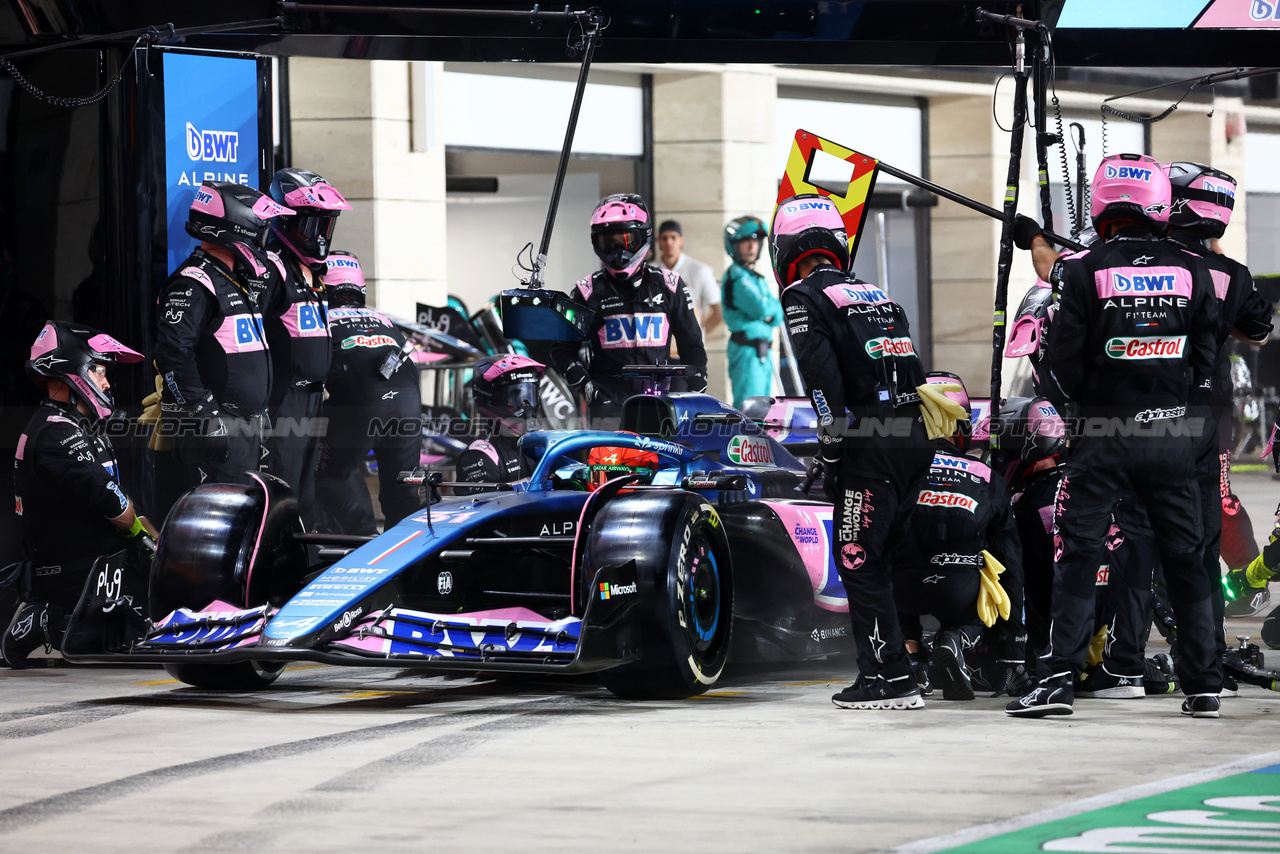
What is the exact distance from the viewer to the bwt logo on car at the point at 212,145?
1019 centimetres

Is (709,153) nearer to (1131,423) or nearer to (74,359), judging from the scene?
(74,359)

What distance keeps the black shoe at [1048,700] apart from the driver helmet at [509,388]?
14.2 ft

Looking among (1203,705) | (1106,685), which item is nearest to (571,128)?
(1106,685)

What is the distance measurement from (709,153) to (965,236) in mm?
4186

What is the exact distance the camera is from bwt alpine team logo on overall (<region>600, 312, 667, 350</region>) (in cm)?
1084

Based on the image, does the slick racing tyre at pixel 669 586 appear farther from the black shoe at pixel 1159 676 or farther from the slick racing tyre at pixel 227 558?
the black shoe at pixel 1159 676

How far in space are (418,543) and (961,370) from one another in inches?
601

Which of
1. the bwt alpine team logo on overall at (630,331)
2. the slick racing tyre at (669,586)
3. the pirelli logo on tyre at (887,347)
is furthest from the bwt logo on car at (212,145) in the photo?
the pirelli logo on tyre at (887,347)

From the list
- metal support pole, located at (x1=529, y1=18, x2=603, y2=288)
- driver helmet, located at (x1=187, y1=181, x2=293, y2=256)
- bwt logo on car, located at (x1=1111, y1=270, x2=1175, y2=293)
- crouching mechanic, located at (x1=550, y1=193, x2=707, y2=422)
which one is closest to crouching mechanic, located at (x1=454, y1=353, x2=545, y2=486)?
crouching mechanic, located at (x1=550, y1=193, x2=707, y2=422)

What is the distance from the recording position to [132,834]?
499 cm

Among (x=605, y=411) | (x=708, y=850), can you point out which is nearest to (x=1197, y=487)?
(x=708, y=850)

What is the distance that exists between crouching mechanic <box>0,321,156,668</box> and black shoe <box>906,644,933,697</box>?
3.89 m

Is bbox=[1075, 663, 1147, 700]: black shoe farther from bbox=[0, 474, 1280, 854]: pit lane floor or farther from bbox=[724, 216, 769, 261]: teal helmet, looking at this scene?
bbox=[724, 216, 769, 261]: teal helmet

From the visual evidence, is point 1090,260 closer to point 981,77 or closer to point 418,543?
point 418,543
